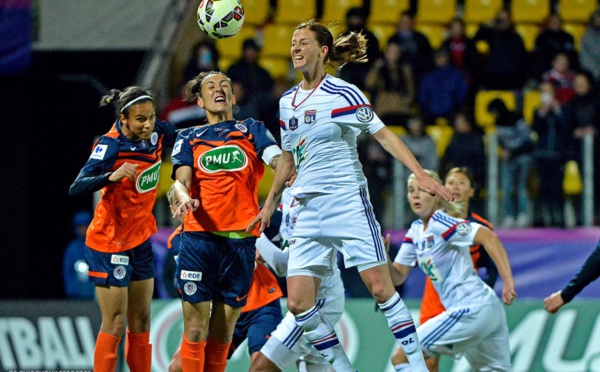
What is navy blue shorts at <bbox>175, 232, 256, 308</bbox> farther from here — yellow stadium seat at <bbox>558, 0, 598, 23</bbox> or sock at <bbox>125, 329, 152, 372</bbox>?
yellow stadium seat at <bbox>558, 0, 598, 23</bbox>

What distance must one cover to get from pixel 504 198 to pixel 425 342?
12.4 feet

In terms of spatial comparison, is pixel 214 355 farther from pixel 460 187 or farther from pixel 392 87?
pixel 392 87

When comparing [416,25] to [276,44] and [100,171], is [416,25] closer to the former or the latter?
[276,44]

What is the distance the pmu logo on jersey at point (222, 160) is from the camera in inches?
242

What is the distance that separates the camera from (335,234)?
18.6ft

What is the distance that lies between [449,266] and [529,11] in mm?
8354

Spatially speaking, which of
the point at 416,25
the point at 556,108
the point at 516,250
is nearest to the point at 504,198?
the point at 516,250

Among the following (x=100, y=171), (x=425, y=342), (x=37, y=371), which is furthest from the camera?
(x=37, y=371)

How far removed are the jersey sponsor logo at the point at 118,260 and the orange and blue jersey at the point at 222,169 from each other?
0.49 metres

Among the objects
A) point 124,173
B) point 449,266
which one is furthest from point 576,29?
point 124,173

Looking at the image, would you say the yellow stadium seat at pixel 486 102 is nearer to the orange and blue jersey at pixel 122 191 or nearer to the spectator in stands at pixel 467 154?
the spectator in stands at pixel 467 154

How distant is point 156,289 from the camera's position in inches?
405

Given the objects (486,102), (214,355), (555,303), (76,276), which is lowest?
(76,276)

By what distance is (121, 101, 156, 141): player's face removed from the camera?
20.6 feet
